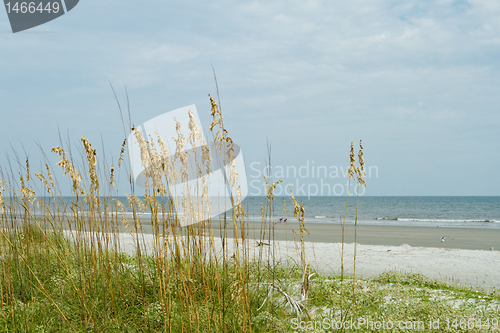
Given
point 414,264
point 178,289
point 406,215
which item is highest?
point 178,289

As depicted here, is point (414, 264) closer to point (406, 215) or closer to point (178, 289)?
point (178, 289)

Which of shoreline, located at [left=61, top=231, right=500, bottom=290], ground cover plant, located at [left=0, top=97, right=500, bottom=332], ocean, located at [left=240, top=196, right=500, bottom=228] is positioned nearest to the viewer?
ground cover plant, located at [left=0, top=97, right=500, bottom=332]

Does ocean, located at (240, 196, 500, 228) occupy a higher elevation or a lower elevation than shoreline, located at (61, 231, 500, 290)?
lower

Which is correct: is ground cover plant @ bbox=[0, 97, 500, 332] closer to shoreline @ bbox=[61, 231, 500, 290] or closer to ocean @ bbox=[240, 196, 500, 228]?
shoreline @ bbox=[61, 231, 500, 290]

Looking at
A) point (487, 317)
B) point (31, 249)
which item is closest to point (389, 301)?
point (487, 317)

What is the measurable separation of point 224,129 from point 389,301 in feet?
9.19

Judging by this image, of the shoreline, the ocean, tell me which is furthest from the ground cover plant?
the ocean

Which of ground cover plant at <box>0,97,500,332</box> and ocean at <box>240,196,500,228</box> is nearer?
ground cover plant at <box>0,97,500,332</box>

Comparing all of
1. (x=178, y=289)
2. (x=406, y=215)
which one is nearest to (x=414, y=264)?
(x=178, y=289)

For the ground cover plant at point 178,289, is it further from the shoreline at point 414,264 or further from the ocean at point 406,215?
the ocean at point 406,215

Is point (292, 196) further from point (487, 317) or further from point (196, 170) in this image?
point (487, 317)

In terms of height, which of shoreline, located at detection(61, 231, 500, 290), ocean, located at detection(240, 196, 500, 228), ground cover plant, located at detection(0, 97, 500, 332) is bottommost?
ocean, located at detection(240, 196, 500, 228)

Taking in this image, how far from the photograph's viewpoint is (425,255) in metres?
7.83

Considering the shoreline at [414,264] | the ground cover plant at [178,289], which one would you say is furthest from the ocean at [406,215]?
the ground cover plant at [178,289]
